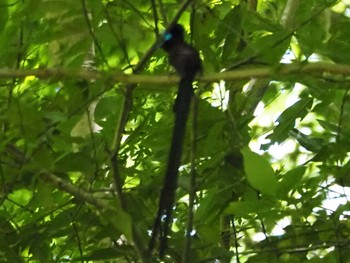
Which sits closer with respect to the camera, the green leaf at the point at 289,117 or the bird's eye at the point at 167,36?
the bird's eye at the point at 167,36

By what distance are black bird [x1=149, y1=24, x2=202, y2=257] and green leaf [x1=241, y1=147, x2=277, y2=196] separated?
8cm

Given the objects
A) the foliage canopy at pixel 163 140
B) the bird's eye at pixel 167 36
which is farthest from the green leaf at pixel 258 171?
the bird's eye at pixel 167 36

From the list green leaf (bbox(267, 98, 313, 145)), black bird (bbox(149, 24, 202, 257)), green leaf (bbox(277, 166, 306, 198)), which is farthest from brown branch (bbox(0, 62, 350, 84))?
green leaf (bbox(267, 98, 313, 145))

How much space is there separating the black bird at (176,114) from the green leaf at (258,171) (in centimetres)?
8

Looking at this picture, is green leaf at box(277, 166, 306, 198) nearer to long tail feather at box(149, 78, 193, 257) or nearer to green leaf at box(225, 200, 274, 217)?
green leaf at box(225, 200, 274, 217)

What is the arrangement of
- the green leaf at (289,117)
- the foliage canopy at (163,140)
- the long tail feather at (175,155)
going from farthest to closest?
1. the green leaf at (289,117)
2. the foliage canopy at (163,140)
3. the long tail feather at (175,155)

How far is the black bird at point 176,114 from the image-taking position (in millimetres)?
914

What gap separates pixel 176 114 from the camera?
3.06 ft

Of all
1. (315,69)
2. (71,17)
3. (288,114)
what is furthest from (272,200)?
(71,17)

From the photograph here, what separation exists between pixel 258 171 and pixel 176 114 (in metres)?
0.12

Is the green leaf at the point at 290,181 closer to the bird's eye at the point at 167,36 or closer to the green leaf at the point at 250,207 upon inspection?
the green leaf at the point at 250,207

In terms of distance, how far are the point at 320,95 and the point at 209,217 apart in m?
0.25

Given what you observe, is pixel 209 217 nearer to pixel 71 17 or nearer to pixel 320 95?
pixel 320 95

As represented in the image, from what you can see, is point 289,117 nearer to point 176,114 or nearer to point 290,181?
point 290,181
